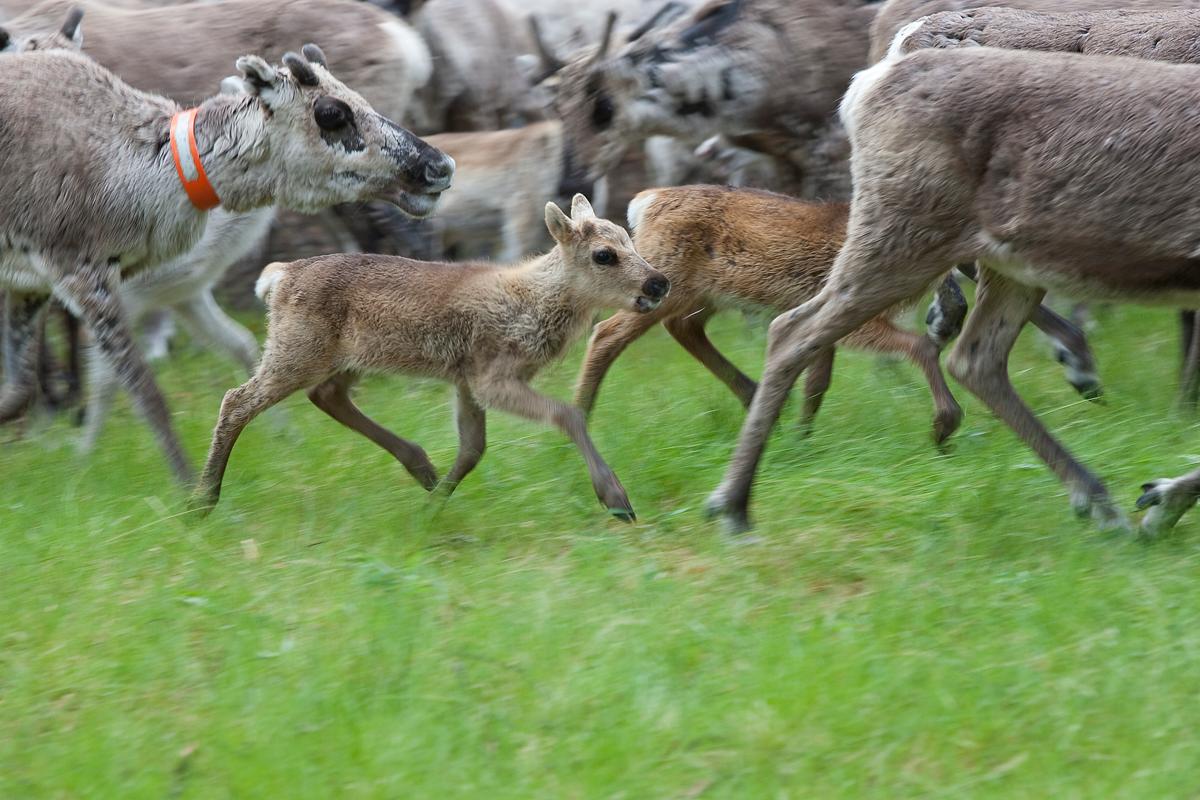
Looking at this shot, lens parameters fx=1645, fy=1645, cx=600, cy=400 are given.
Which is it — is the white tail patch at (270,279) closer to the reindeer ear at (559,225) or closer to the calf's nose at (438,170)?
the calf's nose at (438,170)

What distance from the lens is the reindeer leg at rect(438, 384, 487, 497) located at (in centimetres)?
675

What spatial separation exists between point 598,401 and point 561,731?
3861 mm

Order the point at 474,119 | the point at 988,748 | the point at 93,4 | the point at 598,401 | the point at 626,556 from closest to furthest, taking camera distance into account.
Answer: the point at 988,748, the point at 626,556, the point at 598,401, the point at 93,4, the point at 474,119

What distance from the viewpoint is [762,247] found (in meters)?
7.30

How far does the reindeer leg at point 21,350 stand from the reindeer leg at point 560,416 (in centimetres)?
283

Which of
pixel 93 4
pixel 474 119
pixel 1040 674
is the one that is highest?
pixel 1040 674

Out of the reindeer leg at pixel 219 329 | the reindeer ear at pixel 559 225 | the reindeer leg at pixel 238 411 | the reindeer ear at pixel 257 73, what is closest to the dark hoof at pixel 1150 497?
the reindeer ear at pixel 559 225

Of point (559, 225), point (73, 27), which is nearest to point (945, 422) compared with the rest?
point (559, 225)

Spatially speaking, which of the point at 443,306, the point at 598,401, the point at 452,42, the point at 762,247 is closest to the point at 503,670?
the point at 443,306

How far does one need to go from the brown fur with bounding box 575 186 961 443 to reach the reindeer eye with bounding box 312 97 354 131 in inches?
56.9

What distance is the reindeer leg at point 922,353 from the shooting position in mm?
6980

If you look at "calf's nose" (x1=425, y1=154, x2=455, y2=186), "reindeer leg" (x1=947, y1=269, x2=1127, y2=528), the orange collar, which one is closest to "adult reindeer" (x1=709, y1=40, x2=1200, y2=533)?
"reindeer leg" (x1=947, y1=269, x2=1127, y2=528)

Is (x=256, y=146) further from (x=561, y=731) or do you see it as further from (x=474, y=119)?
(x=474, y=119)

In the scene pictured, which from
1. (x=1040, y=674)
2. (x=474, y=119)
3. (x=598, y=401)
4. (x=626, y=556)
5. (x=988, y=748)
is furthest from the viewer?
(x=474, y=119)
